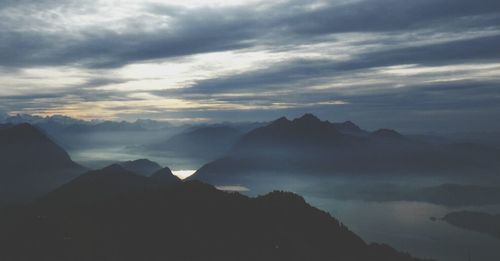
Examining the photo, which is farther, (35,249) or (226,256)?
(226,256)

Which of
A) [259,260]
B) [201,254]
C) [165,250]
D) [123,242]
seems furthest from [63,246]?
[259,260]

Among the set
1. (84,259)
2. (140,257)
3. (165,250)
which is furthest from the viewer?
(165,250)

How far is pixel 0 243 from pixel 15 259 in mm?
27574

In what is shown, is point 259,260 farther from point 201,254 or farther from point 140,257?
point 140,257

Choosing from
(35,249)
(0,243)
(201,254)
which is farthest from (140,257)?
(0,243)

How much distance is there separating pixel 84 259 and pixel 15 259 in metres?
30.9

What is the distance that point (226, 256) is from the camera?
199125mm

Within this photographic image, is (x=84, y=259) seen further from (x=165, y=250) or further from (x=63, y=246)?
(x=165, y=250)

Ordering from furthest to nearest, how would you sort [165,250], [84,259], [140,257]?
[165,250], [140,257], [84,259]

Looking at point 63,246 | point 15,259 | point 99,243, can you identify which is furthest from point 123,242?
point 15,259

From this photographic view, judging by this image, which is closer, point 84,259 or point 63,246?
point 84,259

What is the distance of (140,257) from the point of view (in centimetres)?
18300

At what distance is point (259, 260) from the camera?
198 metres

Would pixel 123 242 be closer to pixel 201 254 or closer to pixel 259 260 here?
pixel 201 254
